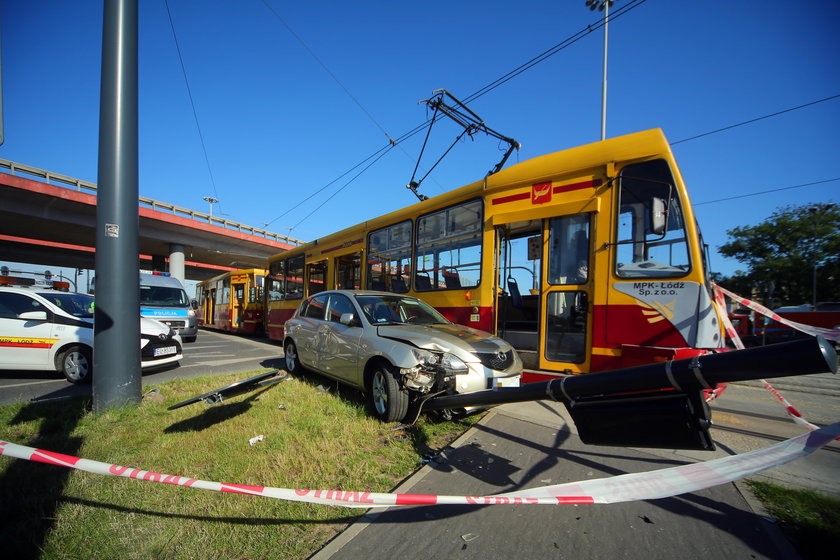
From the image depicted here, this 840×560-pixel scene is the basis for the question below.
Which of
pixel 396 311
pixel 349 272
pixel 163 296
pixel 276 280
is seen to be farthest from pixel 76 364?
pixel 163 296

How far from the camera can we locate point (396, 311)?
5039 millimetres

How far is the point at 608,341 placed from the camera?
167 inches

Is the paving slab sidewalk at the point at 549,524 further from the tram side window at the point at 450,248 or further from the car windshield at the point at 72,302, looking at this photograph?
the car windshield at the point at 72,302

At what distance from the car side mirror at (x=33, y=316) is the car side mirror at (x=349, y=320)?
16.7 feet

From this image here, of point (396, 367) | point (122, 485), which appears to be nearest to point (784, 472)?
point (396, 367)

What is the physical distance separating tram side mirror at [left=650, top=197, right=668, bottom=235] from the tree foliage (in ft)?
80.3

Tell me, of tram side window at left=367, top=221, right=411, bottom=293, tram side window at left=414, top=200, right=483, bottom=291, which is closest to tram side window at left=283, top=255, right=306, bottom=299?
tram side window at left=367, top=221, right=411, bottom=293

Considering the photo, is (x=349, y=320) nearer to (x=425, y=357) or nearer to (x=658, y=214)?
(x=425, y=357)

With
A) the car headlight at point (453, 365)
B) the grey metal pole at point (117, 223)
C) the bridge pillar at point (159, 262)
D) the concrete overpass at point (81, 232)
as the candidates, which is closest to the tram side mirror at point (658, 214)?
the car headlight at point (453, 365)

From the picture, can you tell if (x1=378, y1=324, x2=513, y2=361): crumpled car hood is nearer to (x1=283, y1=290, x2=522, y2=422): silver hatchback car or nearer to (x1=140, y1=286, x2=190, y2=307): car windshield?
(x1=283, y1=290, x2=522, y2=422): silver hatchback car

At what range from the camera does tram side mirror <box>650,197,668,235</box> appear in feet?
13.4

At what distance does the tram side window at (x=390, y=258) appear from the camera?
7.09 m

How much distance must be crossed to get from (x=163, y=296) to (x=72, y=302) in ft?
20.2

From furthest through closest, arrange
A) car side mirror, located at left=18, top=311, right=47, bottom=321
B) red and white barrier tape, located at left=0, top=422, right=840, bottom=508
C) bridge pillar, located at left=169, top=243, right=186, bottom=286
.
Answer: bridge pillar, located at left=169, top=243, right=186, bottom=286 < car side mirror, located at left=18, top=311, right=47, bottom=321 < red and white barrier tape, located at left=0, top=422, right=840, bottom=508
